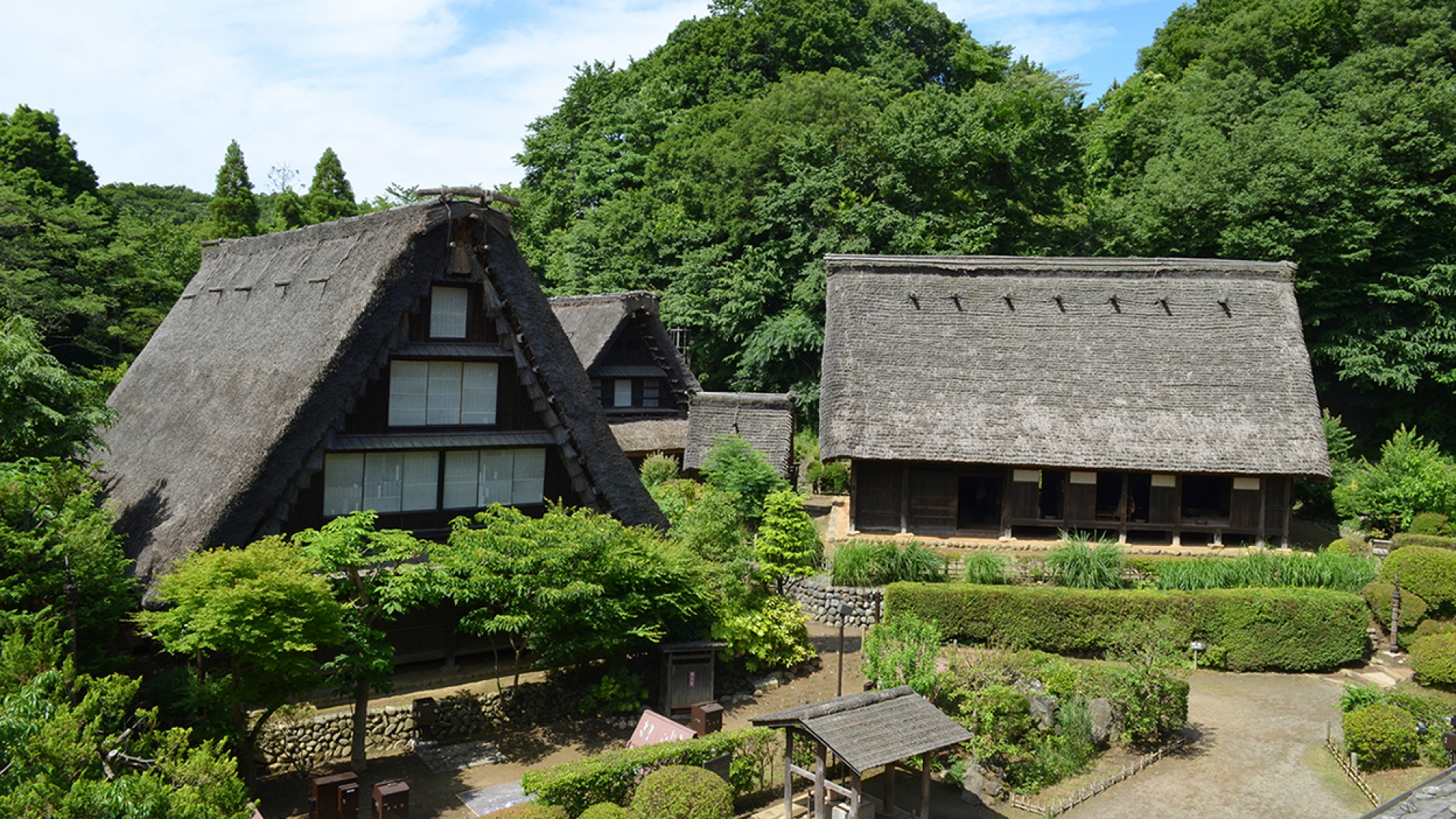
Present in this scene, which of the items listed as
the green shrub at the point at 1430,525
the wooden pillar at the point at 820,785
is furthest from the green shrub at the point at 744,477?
the green shrub at the point at 1430,525

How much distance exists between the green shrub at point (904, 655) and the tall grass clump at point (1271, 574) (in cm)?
763

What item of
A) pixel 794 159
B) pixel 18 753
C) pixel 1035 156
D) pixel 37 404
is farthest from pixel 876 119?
pixel 18 753

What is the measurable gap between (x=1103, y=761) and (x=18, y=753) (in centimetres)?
1530

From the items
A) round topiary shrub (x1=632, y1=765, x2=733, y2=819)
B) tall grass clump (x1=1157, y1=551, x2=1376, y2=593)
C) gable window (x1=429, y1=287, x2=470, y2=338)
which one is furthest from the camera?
tall grass clump (x1=1157, y1=551, x2=1376, y2=593)

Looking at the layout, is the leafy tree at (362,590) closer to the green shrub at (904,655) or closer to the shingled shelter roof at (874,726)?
the shingled shelter roof at (874,726)

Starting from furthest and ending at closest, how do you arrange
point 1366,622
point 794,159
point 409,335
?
point 794,159
point 1366,622
point 409,335

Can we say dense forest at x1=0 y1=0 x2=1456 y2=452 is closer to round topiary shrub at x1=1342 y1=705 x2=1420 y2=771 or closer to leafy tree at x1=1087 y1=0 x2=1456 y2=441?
leafy tree at x1=1087 y1=0 x2=1456 y2=441

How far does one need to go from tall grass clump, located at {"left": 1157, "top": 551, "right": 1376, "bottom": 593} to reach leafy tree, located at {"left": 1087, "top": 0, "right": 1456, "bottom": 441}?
15.6m

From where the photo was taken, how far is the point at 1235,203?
3562 centimetres

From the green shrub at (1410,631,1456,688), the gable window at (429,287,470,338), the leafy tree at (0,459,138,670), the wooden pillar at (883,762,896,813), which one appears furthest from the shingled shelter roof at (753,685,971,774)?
the green shrub at (1410,631,1456,688)

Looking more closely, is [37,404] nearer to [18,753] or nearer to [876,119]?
[18,753]

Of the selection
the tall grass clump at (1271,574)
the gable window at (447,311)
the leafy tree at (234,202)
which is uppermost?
the leafy tree at (234,202)

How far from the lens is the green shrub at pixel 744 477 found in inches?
1007

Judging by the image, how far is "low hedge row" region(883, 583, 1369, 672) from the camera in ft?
65.6
